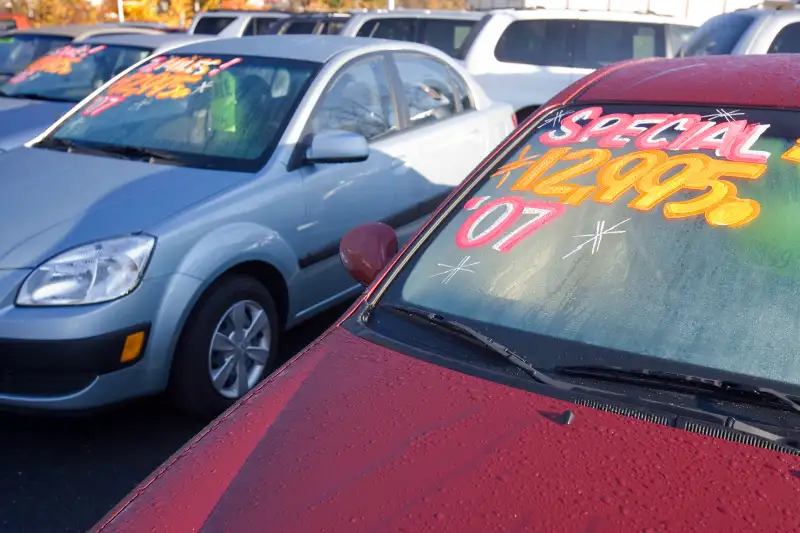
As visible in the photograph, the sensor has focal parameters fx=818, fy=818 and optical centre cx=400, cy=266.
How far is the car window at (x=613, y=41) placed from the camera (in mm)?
9211

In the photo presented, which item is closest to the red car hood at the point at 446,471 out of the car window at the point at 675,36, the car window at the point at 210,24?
the car window at the point at 675,36

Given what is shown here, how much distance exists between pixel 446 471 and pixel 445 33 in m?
Result: 9.19

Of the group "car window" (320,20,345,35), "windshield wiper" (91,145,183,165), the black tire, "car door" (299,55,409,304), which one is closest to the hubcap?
the black tire

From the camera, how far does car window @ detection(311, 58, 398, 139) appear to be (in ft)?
14.1

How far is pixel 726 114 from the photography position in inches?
87.4

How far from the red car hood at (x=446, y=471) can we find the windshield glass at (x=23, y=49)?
29.4 feet

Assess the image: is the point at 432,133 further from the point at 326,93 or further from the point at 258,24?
the point at 258,24

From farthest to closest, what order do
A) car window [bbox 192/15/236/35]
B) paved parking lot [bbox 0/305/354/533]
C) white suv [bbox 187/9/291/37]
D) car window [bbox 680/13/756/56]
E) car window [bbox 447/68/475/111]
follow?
1. car window [bbox 192/15/236/35]
2. white suv [bbox 187/9/291/37]
3. car window [bbox 680/13/756/56]
4. car window [bbox 447/68/475/111]
5. paved parking lot [bbox 0/305/354/533]

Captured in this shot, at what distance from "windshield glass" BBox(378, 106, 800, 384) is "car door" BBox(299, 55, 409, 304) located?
5.64 ft

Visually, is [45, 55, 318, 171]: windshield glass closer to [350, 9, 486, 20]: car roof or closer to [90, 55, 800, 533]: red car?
[90, 55, 800, 533]: red car

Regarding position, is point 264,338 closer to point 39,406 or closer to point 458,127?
point 39,406

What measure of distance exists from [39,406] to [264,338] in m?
1.03

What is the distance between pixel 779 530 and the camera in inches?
54.4

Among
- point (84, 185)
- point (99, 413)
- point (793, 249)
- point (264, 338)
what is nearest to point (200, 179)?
point (84, 185)
